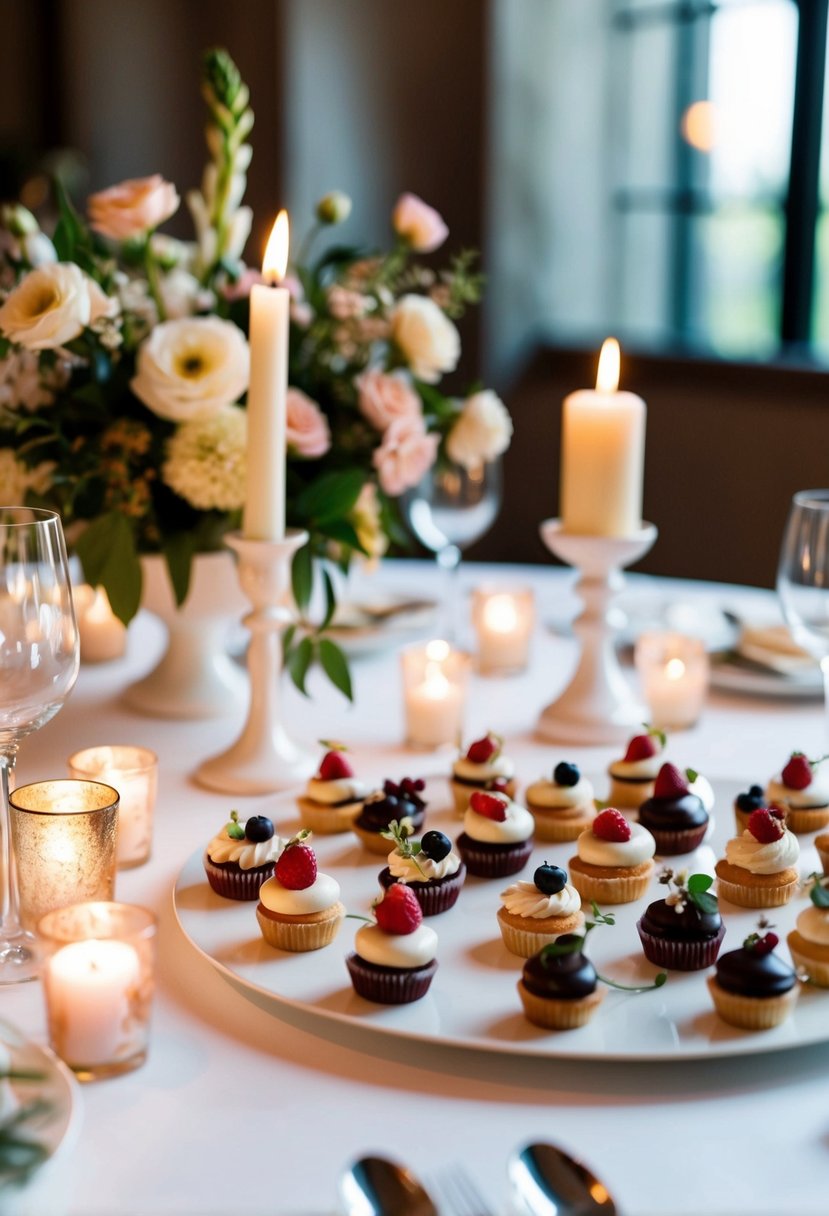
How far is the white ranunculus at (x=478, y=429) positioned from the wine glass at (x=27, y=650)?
0.74m

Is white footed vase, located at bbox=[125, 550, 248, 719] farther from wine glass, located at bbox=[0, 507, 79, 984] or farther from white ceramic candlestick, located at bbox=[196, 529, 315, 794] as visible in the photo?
wine glass, located at bbox=[0, 507, 79, 984]

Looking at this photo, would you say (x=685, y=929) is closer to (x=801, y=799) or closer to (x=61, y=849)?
(x=801, y=799)

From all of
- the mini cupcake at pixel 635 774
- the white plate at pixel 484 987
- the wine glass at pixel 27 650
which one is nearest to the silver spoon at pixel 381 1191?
the white plate at pixel 484 987

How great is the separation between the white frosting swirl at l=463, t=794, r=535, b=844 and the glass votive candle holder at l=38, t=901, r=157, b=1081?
1.20ft

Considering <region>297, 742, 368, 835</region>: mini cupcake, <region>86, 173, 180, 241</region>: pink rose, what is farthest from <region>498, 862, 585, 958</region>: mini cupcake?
<region>86, 173, 180, 241</region>: pink rose

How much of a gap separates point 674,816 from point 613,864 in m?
0.12

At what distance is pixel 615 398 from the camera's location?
1.62 m

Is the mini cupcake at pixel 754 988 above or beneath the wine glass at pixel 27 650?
beneath

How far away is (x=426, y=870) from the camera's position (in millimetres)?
1069

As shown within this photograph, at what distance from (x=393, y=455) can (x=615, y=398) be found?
27 centimetres

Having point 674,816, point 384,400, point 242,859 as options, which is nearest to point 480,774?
point 674,816

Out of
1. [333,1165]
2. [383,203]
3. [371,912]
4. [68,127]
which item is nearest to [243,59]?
[383,203]

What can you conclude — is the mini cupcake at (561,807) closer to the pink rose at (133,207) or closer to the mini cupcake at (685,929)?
the mini cupcake at (685,929)

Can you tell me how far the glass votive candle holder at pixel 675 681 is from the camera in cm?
159
